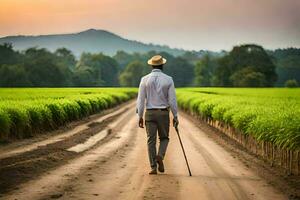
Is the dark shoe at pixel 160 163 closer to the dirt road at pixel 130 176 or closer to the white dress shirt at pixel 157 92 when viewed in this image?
the dirt road at pixel 130 176

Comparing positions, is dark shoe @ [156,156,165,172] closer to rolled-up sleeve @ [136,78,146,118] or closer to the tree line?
rolled-up sleeve @ [136,78,146,118]

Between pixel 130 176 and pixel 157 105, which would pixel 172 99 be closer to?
pixel 157 105

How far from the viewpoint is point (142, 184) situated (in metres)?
9.20

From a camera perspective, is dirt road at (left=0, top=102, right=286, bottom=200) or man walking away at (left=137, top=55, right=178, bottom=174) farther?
man walking away at (left=137, top=55, right=178, bottom=174)


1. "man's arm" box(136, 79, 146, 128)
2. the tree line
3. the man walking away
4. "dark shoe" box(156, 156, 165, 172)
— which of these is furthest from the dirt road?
the tree line

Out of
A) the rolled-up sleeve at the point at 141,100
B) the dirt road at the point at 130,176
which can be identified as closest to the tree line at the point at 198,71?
the dirt road at the point at 130,176

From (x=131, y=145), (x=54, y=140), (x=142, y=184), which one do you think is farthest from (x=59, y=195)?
(x=54, y=140)

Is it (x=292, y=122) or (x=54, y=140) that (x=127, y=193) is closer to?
(x=292, y=122)

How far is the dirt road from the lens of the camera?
8.27m

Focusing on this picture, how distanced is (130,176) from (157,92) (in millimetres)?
2036

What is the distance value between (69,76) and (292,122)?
12636cm

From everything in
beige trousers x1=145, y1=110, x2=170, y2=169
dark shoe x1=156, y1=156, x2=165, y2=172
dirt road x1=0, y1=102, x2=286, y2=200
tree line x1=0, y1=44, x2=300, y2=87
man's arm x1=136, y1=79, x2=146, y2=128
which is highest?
tree line x1=0, y1=44, x2=300, y2=87

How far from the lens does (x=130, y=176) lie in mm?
10109

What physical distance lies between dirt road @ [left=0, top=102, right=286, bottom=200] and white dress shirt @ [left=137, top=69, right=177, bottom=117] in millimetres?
1496
